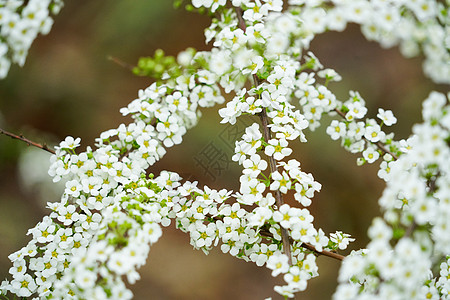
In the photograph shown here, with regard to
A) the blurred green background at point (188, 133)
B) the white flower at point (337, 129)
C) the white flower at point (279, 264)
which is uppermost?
the blurred green background at point (188, 133)

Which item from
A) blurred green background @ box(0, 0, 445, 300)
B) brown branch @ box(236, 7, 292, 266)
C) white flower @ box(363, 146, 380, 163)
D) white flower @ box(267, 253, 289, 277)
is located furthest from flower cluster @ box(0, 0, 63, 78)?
blurred green background @ box(0, 0, 445, 300)

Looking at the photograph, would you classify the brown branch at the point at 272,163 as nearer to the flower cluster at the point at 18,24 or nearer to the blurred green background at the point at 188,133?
the flower cluster at the point at 18,24

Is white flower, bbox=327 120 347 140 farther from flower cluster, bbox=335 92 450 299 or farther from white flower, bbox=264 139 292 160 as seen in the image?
flower cluster, bbox=335 92 450 299

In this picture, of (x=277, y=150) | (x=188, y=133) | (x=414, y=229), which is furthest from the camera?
(x=188, y=133)

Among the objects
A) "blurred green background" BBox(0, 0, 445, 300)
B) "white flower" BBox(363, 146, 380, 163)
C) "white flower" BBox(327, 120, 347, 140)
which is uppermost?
"blurred green background" BBox(0, 0, 445, 300)

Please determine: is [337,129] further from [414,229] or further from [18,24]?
[18,24]

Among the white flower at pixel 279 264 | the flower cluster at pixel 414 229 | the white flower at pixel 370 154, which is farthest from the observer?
the white flower at pixel 370 154

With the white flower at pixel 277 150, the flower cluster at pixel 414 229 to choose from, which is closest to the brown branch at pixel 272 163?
the white flower at pixel 277 150

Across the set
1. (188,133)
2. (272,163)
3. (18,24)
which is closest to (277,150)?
(272,163)
